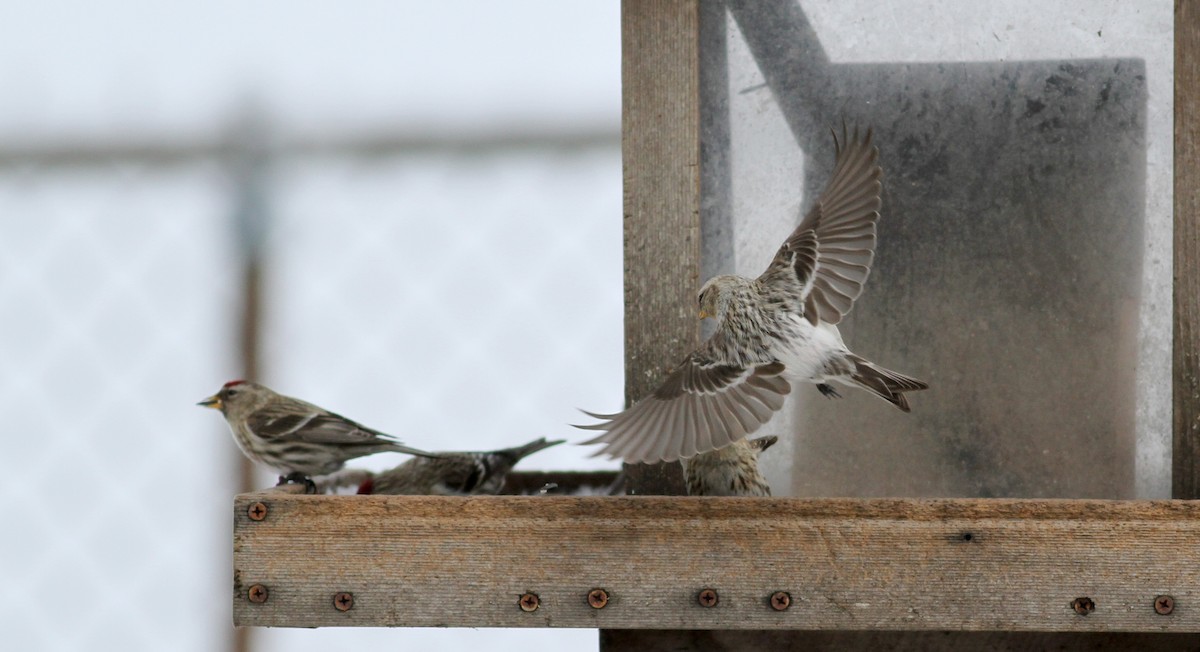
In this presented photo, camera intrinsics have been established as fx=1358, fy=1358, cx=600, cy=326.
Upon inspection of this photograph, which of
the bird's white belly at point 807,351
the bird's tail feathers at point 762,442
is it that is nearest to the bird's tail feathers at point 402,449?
the bird's tail feathers at point 762,442

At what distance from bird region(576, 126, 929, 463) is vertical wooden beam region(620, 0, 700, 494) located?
82mm

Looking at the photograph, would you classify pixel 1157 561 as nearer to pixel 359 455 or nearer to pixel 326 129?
pixel 359 455

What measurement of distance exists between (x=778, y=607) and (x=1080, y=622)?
0.40m

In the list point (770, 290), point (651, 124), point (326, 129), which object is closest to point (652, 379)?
point (770, 290)

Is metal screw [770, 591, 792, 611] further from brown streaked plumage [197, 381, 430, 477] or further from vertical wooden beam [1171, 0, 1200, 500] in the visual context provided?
brown streaked plumage [197, 381, 430, 477]

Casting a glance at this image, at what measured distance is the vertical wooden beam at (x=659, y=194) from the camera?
7.21 ft

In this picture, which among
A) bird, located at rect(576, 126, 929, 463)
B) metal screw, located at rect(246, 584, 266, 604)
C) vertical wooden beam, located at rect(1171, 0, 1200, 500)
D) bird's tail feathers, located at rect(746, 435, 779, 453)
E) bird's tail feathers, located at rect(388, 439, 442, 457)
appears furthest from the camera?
bird's tail feathers, located at rect(388, 439, 442, 457)

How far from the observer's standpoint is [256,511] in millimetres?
1783

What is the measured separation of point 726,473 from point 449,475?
1081 mm

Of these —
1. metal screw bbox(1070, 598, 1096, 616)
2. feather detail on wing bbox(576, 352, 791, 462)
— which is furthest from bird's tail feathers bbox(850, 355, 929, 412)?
metal screw bbox(1070, 598, 1096, 616)

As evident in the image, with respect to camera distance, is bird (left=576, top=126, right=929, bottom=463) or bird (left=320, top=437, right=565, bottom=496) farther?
bird (left=320, top=437, right=565, bottom=496)

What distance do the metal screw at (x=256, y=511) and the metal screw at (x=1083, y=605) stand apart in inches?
42.2

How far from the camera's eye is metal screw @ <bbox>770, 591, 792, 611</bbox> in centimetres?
179

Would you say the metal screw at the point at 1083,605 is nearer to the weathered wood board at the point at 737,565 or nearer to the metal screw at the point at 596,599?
the weathered wood board at the point at 737,565
